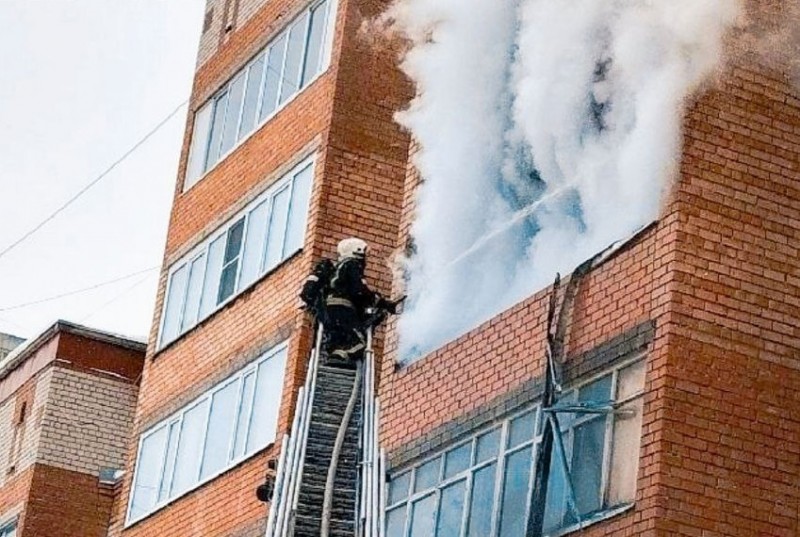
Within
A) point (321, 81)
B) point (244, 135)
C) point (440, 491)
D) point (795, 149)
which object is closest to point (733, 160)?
point (795, 149)

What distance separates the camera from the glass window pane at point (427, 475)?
15.6 m

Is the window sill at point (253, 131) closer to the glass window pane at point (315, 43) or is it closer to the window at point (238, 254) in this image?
the glass window pane at point (315, 43)

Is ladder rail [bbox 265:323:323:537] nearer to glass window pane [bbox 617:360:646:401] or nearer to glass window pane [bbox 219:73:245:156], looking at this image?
glass window pane [bbox 617:360:646:401]

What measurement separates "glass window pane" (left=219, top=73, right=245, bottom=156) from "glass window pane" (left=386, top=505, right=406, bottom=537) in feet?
21.9

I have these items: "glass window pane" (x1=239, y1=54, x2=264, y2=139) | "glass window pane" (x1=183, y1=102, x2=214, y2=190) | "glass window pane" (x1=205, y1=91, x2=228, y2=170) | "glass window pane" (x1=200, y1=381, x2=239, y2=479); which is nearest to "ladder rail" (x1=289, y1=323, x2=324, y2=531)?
"glass window pane" (x1=200, y1=381, x2=239, y2=479)

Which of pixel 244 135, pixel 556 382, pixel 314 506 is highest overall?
pixel 244 135

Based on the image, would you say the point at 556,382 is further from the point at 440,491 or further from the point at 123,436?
the point at 123,436

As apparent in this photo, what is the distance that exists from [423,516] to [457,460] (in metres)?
0.68

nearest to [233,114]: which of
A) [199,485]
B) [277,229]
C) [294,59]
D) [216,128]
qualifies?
[216,128]

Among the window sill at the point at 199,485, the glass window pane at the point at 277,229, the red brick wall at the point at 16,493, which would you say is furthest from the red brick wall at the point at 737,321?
the red brick wall at the point at 16,493

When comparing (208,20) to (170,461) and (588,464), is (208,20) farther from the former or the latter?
(588,464)

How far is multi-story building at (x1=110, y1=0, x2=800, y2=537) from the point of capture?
12.7 metres

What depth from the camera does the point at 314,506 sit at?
1262cm

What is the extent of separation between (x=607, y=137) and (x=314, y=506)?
3860 millimetres
